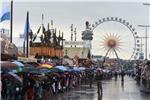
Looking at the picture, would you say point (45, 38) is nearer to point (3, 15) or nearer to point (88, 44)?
point (3, 15)

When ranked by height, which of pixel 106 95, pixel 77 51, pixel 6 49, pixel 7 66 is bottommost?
pixel 106 95

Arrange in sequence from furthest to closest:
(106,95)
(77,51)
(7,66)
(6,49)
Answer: (77,51) → (106,95) → (6,49) → (7,66)

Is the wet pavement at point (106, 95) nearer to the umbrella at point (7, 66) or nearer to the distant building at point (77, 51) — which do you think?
the umbrella at point (7, 66)

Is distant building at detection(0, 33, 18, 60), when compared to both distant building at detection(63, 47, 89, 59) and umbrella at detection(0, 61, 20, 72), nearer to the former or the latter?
umbrella at detection(0, 61, 20, 72)

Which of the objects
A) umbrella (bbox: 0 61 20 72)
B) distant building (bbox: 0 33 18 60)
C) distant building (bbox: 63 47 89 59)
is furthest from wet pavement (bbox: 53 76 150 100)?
distant building (bbox: 63 47 89 59)

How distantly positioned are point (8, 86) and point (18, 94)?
1.65 meters

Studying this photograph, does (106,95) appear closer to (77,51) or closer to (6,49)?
(6,49)

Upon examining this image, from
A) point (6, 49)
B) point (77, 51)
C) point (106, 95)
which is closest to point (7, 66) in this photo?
point (6, 49)

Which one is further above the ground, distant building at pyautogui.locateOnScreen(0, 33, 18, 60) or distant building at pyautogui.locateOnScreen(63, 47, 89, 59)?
distant building at pyautogui.locateOnScreen(0, 33, 18, 60)

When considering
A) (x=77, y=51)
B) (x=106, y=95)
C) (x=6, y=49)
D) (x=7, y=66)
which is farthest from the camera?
(x=77, y=51)

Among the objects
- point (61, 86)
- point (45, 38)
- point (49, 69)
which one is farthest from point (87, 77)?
point (49, 69)

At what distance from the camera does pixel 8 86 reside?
2520 cm

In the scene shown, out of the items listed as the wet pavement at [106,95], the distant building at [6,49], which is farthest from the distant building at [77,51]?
the distant building at [6,49]

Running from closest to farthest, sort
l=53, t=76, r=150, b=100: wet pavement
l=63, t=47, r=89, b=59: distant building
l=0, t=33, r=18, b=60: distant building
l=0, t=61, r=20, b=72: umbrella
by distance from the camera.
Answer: l=0, t=61, r=20, b=72: umbrella
l=0, t=33, r=18, b=60: distant building
l=53, t=76, r=150, b=100: wet pavement
l=63, t=47, r=89, b=59: distant building
